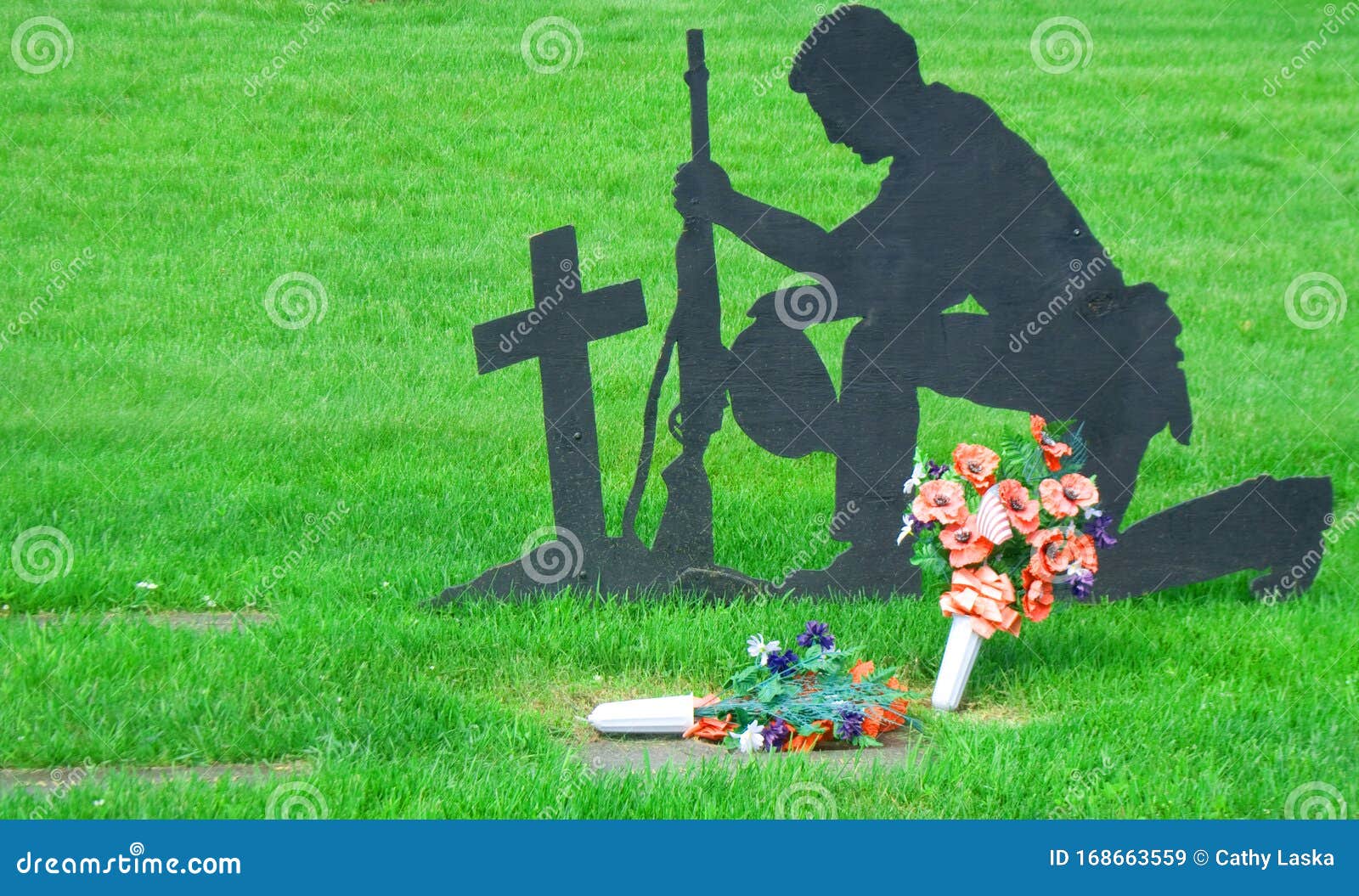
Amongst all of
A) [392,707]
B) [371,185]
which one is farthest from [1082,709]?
[371,185]

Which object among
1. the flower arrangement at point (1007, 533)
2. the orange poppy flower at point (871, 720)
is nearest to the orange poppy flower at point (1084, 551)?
the flower arrangement at point (1007, 533)

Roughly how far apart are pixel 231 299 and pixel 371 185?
2429 mm

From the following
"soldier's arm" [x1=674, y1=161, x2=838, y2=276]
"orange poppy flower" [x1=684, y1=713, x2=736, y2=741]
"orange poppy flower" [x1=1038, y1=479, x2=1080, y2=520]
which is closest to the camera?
"orange poppy flower" [x1=684, y1=713, x2=736, y2=741]

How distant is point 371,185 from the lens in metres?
11.9

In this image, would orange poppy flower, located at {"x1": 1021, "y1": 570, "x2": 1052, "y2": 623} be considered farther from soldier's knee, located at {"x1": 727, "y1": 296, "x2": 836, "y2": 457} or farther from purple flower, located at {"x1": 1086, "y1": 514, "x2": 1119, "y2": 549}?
soldier's knee, located at {"x1": 727, "y1": 296, "x2": 836, "y2": 457}

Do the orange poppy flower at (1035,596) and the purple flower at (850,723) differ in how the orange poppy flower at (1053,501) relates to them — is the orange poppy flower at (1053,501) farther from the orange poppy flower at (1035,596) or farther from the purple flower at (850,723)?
the purple flower at (850,723)

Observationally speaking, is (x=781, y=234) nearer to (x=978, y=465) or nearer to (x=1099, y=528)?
(x=978, y=465)

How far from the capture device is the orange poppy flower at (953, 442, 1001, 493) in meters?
4.74

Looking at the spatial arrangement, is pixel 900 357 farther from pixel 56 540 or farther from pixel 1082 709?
pixel 56 540

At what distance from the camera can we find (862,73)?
5.43 m

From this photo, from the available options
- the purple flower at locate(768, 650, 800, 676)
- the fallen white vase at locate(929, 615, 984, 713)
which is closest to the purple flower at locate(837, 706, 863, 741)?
the purple flower at locate(768, 650, 800, 676)

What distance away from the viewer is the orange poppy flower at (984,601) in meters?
4.62

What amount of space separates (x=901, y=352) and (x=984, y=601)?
1261 mm

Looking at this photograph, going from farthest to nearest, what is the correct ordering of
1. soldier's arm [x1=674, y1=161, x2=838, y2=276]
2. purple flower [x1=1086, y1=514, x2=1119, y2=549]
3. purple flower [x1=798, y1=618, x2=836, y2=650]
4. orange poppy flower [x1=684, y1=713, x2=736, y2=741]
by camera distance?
1. soldier's arm [x1=674, y1=161, x2=838, y2=276]
2. purple flower [x1=1086, y1=514, x2=1119, y2=549]
3. purple flower [x1=798, y1=618, x2=836, y2=650]
4. orange poppy flower [x1=684, y1=713, x2=736, y2=741]
